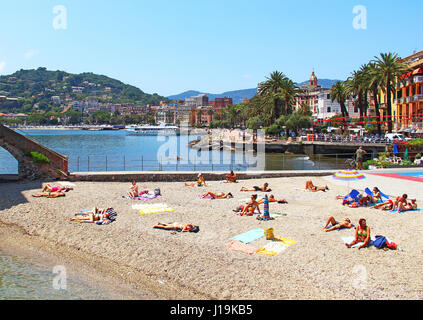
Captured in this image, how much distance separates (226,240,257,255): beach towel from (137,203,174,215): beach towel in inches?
177

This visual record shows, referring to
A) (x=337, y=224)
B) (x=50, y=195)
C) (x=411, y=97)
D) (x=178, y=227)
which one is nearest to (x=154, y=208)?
(x=178, y=227)

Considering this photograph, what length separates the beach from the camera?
8.51 metres

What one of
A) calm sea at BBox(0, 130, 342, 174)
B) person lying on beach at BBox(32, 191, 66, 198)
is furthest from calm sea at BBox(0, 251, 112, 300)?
calm sea at BBox(0, 130, 342, 174)

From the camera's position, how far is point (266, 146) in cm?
6053

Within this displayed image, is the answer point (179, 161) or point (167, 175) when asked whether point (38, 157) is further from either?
point (179, 161)

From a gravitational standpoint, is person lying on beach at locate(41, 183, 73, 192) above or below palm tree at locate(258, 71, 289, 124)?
below

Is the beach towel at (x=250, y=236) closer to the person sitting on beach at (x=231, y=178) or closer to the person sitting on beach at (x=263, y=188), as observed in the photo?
the person sitting on beach at (x=263, y=188)

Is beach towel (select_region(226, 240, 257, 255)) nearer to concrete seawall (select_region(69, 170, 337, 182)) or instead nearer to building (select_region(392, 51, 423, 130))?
concrete seawall (select_region(69, 170, 337, 182))

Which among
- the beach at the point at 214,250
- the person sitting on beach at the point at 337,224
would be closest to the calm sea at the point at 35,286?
the beach at the point at 214,250

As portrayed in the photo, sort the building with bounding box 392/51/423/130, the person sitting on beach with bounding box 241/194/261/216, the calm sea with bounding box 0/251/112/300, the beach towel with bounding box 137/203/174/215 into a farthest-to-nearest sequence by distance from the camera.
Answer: the building with bounding box 392/51/423/130, the beach towel with bounding box 137/203/174/215, the person sitting on beach with bounding box 241/194/261/216, the calm sea with bounding box 0/251/112/300

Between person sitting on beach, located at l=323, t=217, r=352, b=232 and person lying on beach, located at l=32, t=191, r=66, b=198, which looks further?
person lying on beach, located at l=32, t=191, r=66, b=198

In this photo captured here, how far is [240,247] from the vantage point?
34.9ft
